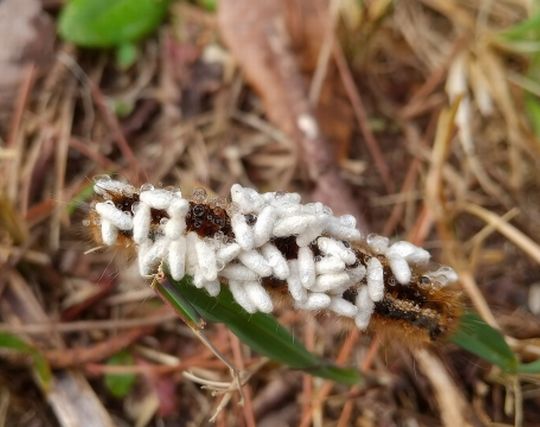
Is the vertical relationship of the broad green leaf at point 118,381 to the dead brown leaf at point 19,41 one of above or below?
below

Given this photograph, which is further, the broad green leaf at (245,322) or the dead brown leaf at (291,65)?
the dead brown leaf at (291,65)

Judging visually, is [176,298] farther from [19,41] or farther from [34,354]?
[19,41]

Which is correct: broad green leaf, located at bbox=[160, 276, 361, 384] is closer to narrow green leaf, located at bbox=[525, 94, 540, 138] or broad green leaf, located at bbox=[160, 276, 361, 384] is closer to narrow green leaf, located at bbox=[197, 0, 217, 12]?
narrow green leaf, located at bbox=[525, 94, 540, 138]

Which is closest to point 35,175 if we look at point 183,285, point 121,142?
point 121,142

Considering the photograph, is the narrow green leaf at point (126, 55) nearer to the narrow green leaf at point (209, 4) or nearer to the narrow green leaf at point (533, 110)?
the narrow green leaf at point (209, 4)

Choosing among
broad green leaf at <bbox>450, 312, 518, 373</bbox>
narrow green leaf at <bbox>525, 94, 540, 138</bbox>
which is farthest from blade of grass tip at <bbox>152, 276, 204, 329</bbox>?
narrow green leaf at <bbox>525, 94, 540, 138</bbox>

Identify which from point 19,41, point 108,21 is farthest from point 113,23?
point 19,41

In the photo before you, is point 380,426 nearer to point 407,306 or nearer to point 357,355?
point 357,355

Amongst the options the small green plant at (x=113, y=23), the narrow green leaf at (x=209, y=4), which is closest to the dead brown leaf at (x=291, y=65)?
the narrow green leaf at (x=209, y=4)
